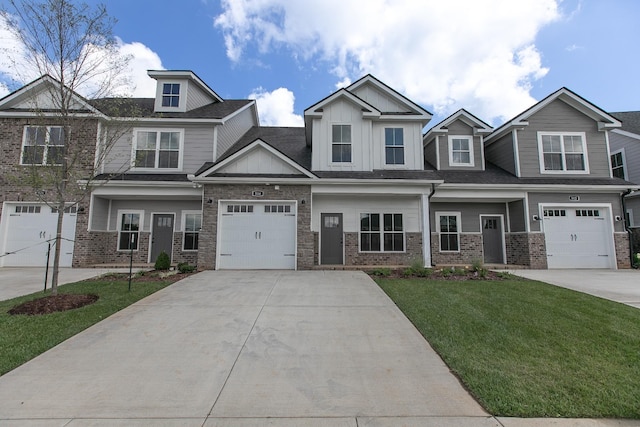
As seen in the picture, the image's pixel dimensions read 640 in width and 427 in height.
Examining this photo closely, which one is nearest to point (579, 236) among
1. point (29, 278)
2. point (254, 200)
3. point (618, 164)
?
point (618, 164)

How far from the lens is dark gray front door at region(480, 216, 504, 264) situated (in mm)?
12641

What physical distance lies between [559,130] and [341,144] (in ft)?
31.3

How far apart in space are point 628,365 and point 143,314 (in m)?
7.06

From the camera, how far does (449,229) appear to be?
41.6 ft

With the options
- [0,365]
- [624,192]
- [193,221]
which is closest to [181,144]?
[193,221]

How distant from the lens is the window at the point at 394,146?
12.0 meters

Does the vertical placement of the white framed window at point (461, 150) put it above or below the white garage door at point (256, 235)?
above

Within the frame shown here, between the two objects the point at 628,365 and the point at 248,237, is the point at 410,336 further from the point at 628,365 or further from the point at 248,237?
the point at 248,237

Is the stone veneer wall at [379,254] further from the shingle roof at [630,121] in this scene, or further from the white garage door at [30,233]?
the shingle roof at [630,121]

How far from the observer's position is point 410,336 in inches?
169

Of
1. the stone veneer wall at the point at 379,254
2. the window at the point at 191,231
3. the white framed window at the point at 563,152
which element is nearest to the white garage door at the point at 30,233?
the window at the point at 191,231

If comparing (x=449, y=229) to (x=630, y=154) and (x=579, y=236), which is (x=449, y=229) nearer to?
(x=579, y=236)

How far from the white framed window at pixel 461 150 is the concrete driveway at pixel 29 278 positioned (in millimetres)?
13912

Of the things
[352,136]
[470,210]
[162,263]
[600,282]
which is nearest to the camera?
[600,282]
